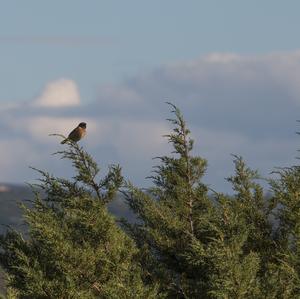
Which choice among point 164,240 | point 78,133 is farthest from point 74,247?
point 78,133

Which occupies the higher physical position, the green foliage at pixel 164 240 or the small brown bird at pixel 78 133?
the small brown bird at pixel 78 133

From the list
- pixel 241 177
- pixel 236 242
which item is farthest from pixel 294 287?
pixel 241 177

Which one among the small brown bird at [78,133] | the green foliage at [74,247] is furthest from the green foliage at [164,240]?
the small brown bird at [78,133]

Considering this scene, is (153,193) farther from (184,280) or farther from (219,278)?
(219,278)

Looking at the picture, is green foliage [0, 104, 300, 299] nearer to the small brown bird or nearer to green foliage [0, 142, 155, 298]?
green foliage [0, 142, 155, 298]

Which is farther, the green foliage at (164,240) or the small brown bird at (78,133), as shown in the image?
the small brown bird at (78,133)

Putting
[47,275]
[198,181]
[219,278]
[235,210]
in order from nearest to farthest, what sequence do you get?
[219,278], [47,275], [235,210], [198,181]

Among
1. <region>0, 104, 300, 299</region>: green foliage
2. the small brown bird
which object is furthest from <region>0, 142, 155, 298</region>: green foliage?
the small brown bird

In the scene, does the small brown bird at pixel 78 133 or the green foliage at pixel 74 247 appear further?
the small brown bird at pixel 78 133

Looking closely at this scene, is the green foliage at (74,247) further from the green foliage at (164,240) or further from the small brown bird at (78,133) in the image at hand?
the small brown bird at (78,133)

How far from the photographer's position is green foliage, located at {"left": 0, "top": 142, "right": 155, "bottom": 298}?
46.9ft

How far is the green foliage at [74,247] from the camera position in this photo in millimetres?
14281

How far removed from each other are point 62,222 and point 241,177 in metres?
3.37

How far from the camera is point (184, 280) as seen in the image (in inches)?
624
